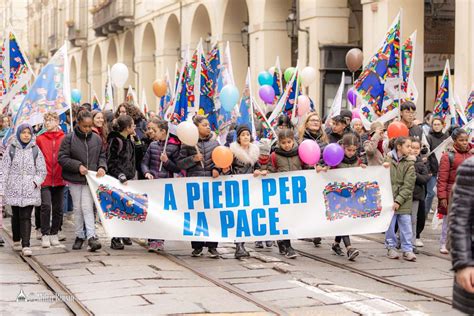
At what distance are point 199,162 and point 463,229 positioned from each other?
230 inches

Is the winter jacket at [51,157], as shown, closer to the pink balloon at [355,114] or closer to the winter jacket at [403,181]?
the winter jacket at [403,181]

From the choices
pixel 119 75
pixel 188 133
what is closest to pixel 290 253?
pixel 188 133

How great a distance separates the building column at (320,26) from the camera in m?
22.6

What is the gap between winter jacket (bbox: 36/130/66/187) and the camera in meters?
10.7

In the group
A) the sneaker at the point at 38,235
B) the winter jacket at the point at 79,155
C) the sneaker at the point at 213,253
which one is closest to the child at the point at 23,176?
the winter jacket at the point at 79,155

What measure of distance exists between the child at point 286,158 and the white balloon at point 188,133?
94cm

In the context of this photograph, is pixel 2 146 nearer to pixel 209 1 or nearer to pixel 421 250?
pixel 421 250

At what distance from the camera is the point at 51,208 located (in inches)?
427

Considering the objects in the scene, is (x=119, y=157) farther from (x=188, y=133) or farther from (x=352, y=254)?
(x=352, y=254)

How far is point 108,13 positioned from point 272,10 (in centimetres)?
1609

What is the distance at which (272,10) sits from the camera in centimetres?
2475

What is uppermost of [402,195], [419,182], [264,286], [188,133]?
[188,133]

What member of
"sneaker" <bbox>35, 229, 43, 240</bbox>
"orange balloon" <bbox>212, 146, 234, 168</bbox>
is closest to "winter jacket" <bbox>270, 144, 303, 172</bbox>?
"orange balloon" <bbox>212, 146, 234, 168</bbox>

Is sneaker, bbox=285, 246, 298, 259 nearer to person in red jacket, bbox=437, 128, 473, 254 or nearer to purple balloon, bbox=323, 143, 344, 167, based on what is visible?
purple balloon, bbox=323, 143, 344, 167
